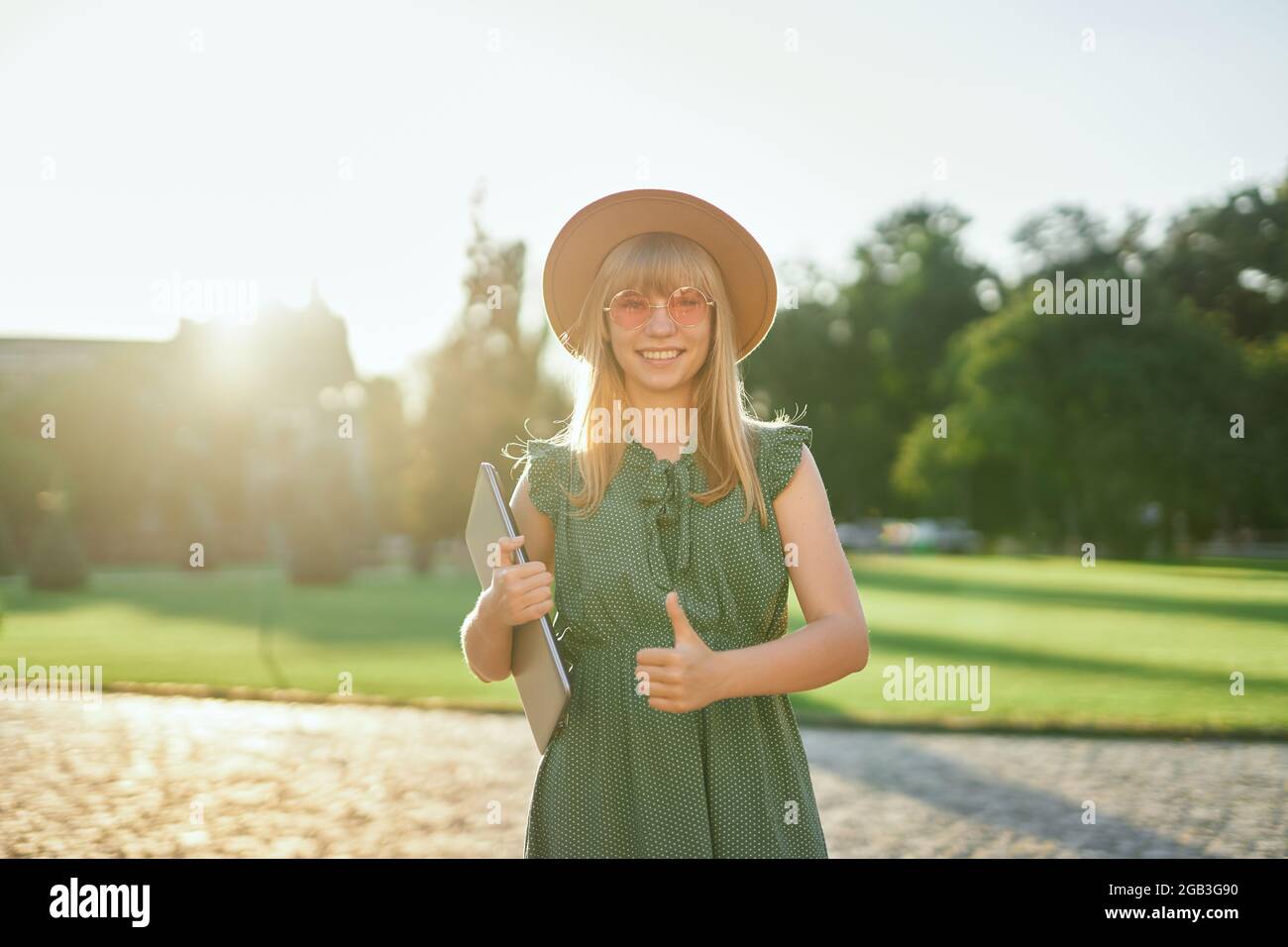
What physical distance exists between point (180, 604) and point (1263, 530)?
2407 centimetres

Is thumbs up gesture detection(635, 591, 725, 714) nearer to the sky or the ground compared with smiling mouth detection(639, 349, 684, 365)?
nearer to the ground

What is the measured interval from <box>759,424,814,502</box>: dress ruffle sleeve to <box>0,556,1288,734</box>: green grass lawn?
30.9 feet

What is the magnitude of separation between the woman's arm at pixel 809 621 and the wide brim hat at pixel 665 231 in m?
0.43

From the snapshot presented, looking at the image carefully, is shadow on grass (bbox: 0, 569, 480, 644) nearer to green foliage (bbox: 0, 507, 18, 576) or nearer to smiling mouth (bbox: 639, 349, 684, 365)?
green foliage (bbox: 0, 507, 18, 576)

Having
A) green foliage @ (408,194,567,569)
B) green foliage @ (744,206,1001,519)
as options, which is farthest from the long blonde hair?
green foliage @ (744,206,1001,519)

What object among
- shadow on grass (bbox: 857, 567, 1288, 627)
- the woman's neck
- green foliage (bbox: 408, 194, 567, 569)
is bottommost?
shadow on grass (bbox: 857, 567, 1288, 627)

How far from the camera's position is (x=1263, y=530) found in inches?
910

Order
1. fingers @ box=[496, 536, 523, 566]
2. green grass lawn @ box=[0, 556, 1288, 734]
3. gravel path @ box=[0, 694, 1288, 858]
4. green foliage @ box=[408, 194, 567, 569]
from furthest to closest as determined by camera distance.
Answer: green foliage @ box=[408, 194, 567, 569], green grass lawn @ box=[0, 556, 1288, 734], gravel path @ box=[0, 694, 1288, 858], fingers @ box=[496, 536, 523, 566]

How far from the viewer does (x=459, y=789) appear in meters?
8.38

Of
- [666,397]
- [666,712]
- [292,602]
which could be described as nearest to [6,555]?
[292,602]

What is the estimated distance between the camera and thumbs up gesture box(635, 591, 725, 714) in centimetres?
203

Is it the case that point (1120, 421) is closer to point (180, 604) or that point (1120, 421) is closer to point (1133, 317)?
point (1133, 317)
